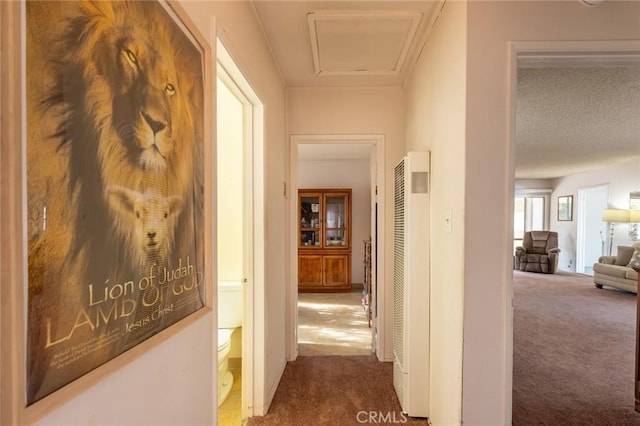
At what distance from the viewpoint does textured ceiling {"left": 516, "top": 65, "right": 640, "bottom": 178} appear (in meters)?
2.44

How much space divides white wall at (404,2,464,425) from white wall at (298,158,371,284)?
3.36 meters

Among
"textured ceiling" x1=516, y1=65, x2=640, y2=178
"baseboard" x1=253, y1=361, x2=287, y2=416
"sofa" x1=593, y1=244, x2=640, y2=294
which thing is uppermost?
"textured ceiling" x1=516, y1=65, x2=640, y2=178

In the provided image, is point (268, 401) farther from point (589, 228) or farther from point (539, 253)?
point (589, 228)

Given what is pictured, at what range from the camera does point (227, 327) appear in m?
2.38

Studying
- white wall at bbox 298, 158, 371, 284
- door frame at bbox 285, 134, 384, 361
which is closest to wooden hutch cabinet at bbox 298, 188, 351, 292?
white wall at bbox 298, 158, 371, 284

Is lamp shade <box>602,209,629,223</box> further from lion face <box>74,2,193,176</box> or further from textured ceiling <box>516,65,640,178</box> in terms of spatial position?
lion face <box>74,2,193,176</box>

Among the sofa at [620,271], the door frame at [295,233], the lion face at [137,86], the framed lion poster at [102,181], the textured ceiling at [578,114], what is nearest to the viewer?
the framed lion poster at [102,181]

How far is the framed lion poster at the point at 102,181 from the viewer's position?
48 cm

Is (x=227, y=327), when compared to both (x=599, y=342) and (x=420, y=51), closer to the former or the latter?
(x=420, y=51)

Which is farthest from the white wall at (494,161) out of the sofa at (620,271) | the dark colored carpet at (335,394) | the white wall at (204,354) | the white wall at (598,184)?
the white wall at (598,184)

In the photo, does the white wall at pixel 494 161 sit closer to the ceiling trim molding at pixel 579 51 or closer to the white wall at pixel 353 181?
the ceiling trim molding at pixel 579 51

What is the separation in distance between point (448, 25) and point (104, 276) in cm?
188

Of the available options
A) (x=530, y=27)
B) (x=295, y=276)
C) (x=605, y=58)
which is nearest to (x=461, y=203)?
(x=530, y=27)

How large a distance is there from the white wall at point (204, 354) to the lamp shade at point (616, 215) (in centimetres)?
707
